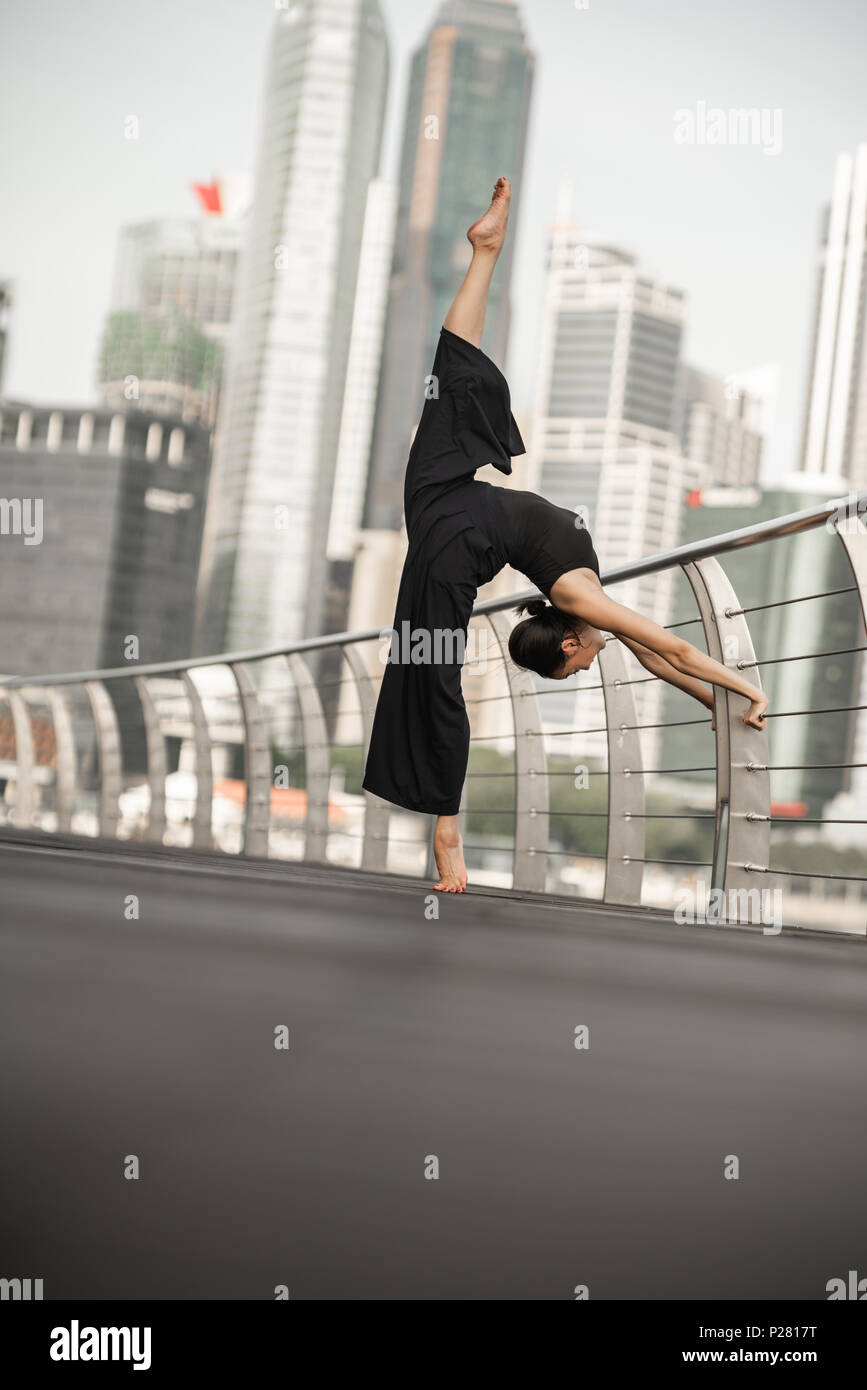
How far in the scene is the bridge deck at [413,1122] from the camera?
75 cm

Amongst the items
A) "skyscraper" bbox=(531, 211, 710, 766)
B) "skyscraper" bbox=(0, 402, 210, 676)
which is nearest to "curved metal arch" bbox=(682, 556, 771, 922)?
"skyscraper" bbox=(0, 402, 210, 676)

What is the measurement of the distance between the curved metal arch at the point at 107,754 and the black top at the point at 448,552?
4.13m

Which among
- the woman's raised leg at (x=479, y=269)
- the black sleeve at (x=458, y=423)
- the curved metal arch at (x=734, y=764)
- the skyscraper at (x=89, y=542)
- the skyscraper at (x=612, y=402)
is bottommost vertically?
the curved metal arch at (x=734, y=764)

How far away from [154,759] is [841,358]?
165802mm

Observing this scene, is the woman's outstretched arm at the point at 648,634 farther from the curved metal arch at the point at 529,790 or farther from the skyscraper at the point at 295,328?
the skyscraper at the point at 295,328

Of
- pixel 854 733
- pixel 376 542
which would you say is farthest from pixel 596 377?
pixel 854 733

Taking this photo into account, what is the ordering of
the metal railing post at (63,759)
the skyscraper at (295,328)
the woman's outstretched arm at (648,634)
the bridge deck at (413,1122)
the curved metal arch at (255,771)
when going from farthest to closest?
the skyscraper at (295,328) → the metal railing post at (63,759) → the curved metal arch at (255,771) → the woman's outstretched arm at (648,634) → the bridge deck at (413,1122)

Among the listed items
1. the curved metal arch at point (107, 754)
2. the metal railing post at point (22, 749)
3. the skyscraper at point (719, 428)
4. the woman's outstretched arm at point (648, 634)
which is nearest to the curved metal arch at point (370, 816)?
the woman's outstretched arm at point (648, 634)

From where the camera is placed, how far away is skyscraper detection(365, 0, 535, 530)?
143750mm

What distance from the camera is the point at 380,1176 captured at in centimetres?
87

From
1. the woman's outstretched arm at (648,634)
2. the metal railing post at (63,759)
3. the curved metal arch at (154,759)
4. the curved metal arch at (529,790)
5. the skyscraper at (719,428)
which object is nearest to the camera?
the woman's outstretched arm at (648,634)

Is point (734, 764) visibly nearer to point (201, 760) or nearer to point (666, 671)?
point (666, 671)

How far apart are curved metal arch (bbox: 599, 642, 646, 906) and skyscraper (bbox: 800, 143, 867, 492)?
154671mm
